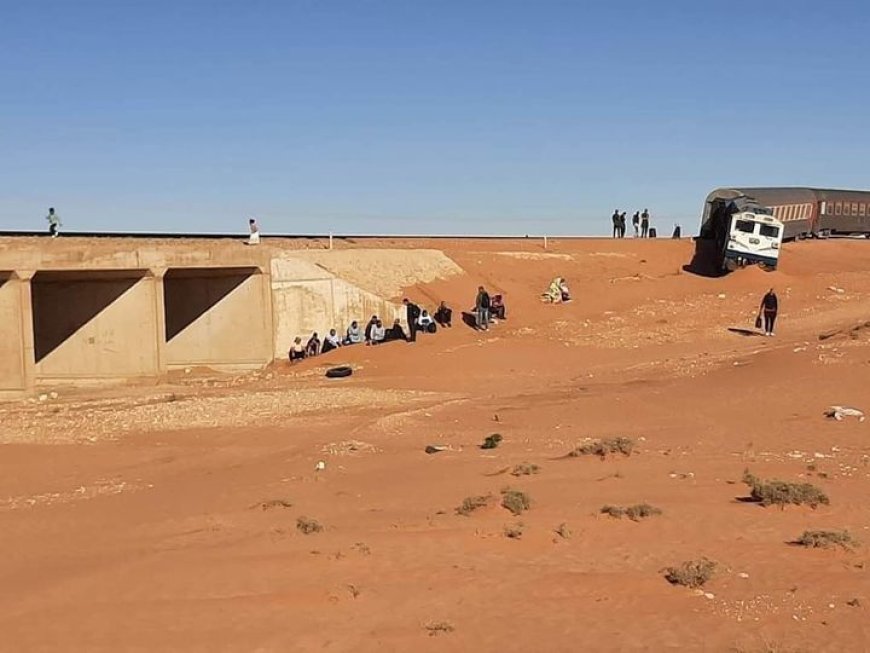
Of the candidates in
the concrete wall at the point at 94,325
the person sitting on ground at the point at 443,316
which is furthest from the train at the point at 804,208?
the concrete wall at the point at 94,325

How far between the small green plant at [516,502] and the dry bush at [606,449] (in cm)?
348

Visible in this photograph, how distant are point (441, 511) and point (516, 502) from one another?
935mm

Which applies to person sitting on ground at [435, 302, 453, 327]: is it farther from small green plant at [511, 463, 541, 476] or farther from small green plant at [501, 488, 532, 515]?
small green plant at [501, 488, 532, 515]

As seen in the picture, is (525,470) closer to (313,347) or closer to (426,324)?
(313,347)

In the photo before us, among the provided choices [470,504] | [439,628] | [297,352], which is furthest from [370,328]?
[439,628]

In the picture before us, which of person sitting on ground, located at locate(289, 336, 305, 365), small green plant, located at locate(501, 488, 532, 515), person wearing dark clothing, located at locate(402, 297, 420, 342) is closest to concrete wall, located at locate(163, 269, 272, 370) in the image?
person sitting on ground, located at locate(289, 336, 305, 365)

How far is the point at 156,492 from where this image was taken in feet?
48.6

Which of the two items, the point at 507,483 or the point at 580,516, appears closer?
the point at 580,516

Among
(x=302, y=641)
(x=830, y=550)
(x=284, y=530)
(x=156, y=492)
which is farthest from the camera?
(x=156, y=492)

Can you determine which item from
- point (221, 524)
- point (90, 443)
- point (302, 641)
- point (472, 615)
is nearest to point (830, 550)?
point (472, 615)

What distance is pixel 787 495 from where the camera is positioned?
1204 cm

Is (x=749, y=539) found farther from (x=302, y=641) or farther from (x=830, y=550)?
(x=302, y=641)

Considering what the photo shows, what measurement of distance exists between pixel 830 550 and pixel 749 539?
87cm

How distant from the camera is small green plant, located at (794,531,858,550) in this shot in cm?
1023
